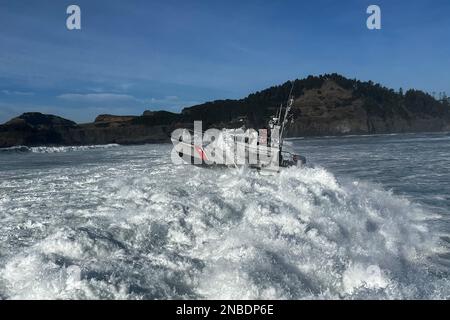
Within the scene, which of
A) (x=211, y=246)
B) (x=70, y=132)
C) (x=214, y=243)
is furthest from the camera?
(x=70, y=132)

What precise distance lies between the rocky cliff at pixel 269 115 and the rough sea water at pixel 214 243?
102103mm

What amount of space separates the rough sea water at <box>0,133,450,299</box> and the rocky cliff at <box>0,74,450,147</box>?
102103mm

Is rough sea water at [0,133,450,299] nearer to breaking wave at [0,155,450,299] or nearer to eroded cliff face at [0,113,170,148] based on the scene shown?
breaking wave at [0,155,450,299]

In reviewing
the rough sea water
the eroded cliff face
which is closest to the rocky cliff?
the eroded cliff face

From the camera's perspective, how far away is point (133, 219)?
392 inches

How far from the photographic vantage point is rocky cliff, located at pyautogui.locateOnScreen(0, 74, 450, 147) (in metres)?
125

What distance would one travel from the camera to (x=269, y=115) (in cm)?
15075

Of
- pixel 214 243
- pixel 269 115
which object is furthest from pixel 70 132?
pixel 214 243

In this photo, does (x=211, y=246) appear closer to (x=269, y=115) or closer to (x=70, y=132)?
(x=70, y=132)

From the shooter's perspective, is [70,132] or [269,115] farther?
[269,115]

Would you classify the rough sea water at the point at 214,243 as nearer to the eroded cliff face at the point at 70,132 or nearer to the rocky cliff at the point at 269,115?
the rocky cliff at the point at 269,115

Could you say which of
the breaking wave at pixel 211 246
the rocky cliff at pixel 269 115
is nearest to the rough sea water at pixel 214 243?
the breaking wave at pixel 211 246

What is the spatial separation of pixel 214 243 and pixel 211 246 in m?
0.20
